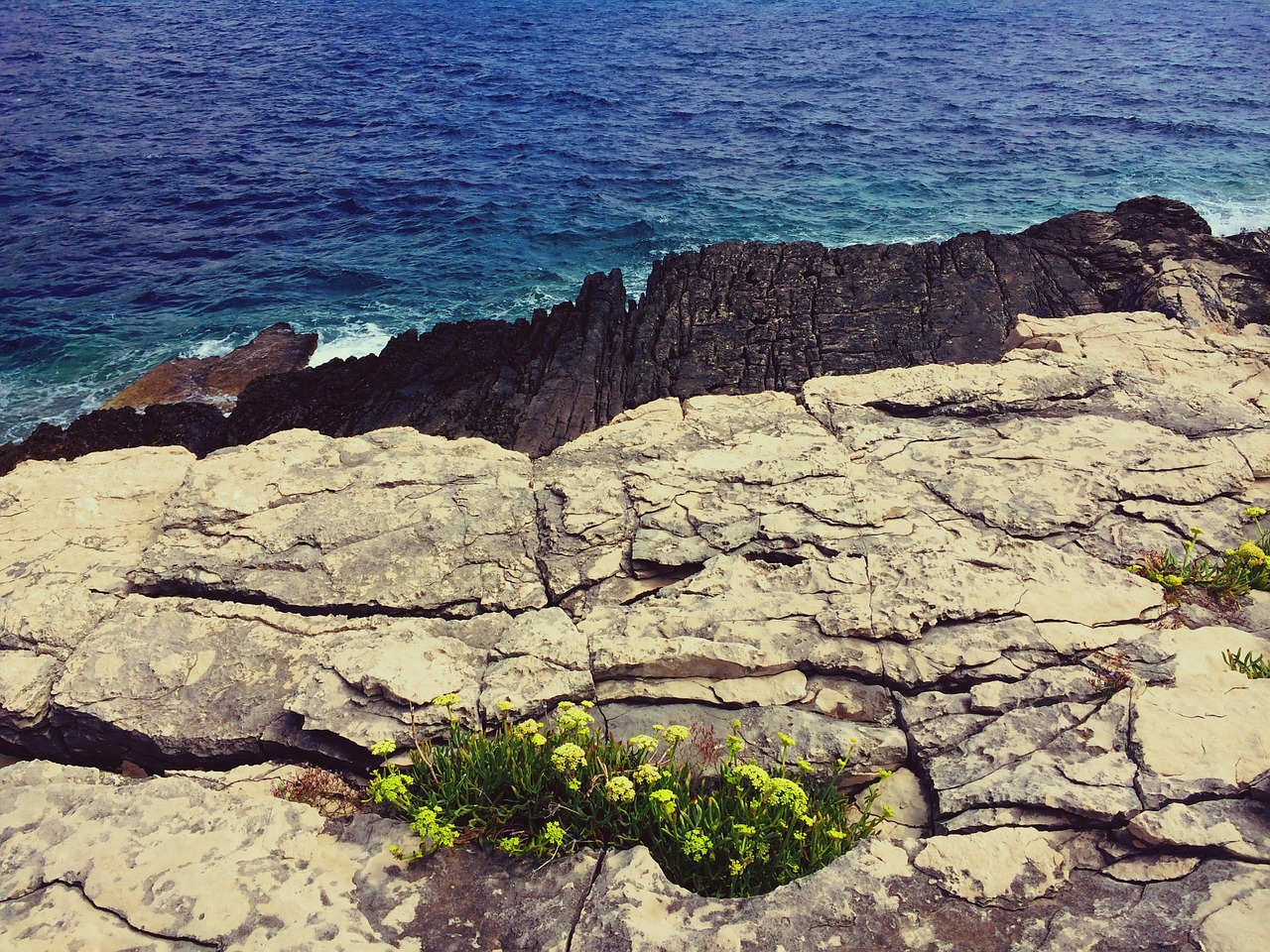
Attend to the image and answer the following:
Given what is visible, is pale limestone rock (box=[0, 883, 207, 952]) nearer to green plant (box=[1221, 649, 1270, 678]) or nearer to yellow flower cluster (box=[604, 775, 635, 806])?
yellow flower cluster (box=[604, 775, 635, 806])

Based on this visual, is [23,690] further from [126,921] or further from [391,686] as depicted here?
[391,686]

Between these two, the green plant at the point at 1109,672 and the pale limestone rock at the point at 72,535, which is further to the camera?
the pale limestone rock at the point at 72,535

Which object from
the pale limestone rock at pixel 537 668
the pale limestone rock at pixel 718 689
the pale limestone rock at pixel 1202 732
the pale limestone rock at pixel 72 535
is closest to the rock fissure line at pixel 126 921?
the pale limestone rock at pixel 537 668

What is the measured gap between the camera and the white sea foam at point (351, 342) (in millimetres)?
19906

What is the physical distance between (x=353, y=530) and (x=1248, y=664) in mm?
7206

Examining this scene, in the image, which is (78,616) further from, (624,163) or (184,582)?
(624,163)

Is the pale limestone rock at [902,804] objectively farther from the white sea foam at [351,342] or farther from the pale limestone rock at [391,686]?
the white sea foam at [351,342]

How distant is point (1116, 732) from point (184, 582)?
733 centimetres

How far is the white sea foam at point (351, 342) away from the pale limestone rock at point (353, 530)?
1175 centimetres

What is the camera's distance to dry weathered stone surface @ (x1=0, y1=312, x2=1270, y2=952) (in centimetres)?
463

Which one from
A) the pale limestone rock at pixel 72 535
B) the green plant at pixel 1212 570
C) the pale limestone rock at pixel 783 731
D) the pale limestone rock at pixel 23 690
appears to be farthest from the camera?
the pale limestone rock at pixel 72 535

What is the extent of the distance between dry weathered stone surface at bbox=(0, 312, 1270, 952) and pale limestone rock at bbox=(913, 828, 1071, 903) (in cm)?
2

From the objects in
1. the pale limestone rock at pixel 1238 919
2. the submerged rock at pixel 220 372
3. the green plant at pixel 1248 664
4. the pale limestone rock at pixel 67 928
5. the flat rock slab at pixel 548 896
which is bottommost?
the submerged rock at pixel 220 372

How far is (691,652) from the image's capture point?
6.21m
